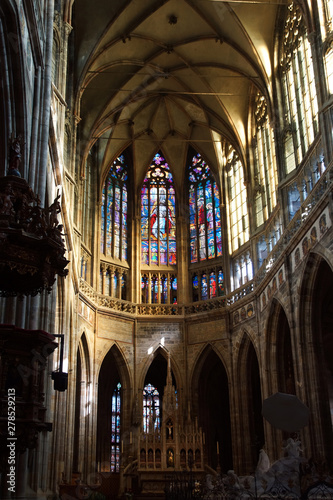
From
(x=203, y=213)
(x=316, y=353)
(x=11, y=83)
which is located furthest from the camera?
(x=203, y=213)

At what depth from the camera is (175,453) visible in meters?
20.6

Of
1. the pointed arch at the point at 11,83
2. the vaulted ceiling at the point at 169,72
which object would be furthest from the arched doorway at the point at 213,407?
the pointed arch at the point at 11,83

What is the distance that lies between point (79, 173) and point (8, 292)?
16.3 m

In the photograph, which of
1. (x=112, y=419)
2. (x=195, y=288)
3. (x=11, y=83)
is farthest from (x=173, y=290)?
(x=11, y=83)

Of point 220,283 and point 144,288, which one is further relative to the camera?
point 144,288

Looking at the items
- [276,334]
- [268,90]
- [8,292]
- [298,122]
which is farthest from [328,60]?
[8,292]

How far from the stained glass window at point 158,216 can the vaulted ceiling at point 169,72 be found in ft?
1.78

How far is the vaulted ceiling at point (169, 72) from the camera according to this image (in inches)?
875

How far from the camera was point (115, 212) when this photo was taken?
94.0ft

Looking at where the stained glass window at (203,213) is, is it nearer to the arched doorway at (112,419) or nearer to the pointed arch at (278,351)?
the arched doorway at (112,419)

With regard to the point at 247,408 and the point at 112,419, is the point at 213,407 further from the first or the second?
the point at 112,419

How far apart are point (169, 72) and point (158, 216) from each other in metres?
7.12

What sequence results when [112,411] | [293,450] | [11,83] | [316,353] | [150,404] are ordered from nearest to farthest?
[11,83] → [293,450] → [316,353] → [112,411] → [150,404]

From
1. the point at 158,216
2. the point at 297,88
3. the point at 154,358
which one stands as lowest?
the point at 154,358
